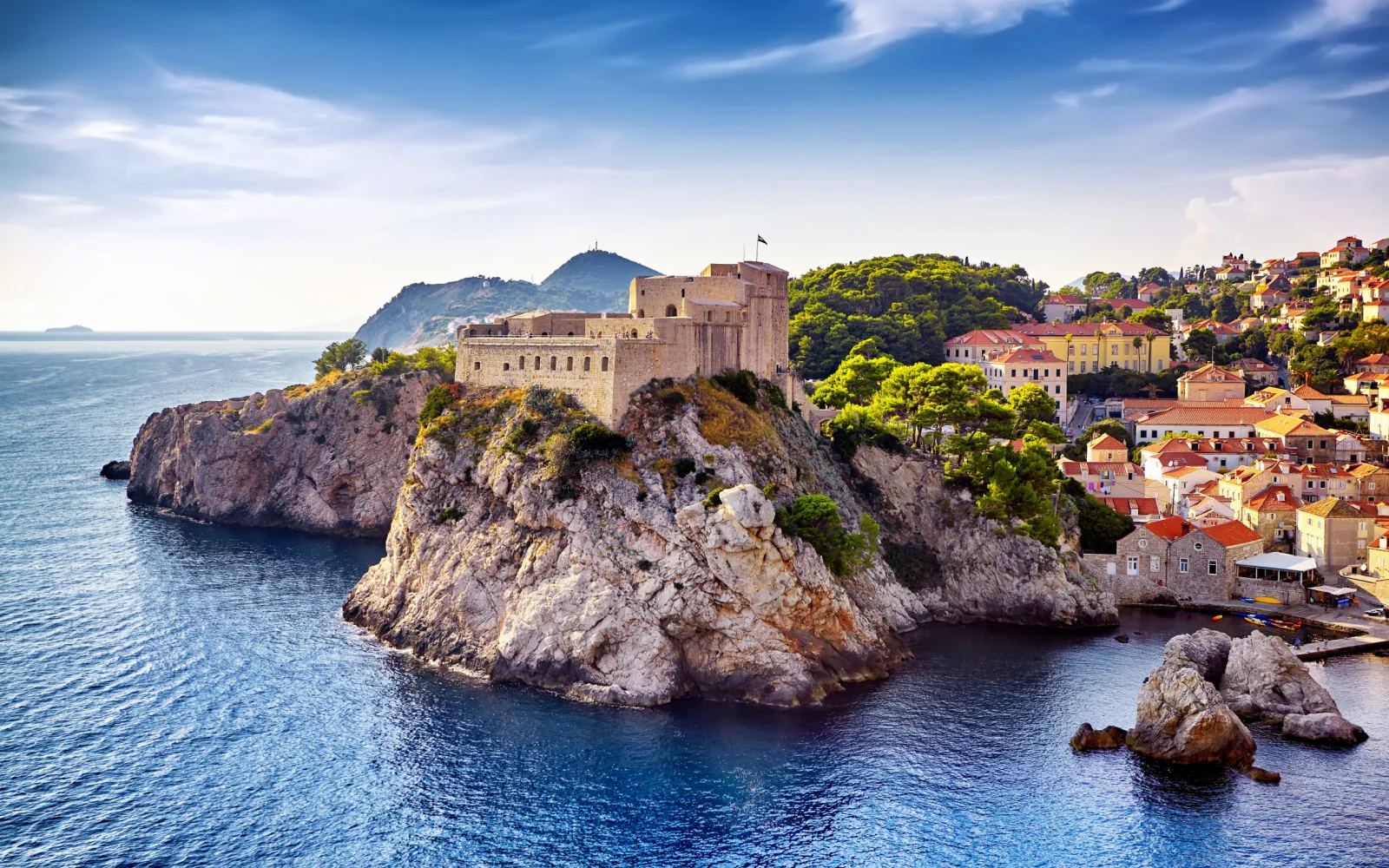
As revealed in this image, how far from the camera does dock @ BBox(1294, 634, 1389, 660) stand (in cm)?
5434

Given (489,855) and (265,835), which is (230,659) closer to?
(265,835)

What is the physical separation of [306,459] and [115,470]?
3337 centimetres

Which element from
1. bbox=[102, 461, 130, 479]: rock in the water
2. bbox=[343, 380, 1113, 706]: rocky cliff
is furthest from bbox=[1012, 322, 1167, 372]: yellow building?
bbox=[102, 461, 130, 479]: rock in the water

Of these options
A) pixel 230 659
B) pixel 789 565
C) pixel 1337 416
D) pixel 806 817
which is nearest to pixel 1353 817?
pixel 806 817

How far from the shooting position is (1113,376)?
10844 centimetres

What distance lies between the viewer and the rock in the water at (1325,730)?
43625 mm

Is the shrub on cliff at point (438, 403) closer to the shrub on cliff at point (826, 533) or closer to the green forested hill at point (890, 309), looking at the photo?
the shrub on cliff at point (826, 533)

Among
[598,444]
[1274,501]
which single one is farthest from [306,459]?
[1274,501]

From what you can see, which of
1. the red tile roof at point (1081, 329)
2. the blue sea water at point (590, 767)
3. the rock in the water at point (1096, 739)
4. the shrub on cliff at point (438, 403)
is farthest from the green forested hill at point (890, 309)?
the rock in the water at point (1096, 739)

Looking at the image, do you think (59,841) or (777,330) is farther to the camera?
(777,330)

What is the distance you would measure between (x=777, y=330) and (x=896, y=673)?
2581 cm

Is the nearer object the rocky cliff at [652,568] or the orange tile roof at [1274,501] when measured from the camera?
the rocky cliff at [652,568]

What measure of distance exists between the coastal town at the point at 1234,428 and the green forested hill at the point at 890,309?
12.8 feet

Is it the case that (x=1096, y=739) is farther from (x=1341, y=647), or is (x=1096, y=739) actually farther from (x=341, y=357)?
(x=341, y=357)
